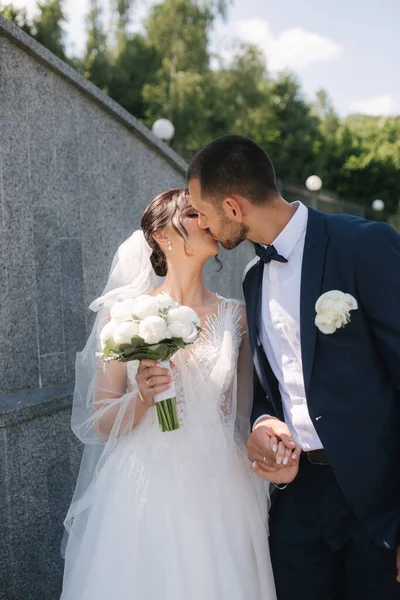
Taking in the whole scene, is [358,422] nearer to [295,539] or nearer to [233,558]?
[295,539]

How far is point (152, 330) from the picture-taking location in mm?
2480

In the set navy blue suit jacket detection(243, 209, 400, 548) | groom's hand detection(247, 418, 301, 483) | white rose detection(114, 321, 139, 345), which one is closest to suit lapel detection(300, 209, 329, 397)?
navy blue suit jacket detection(243, 209, 400, 548)

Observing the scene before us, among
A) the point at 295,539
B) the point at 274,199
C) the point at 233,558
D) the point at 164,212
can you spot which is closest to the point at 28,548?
the point at 233,558

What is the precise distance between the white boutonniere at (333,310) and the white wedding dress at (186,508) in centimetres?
75

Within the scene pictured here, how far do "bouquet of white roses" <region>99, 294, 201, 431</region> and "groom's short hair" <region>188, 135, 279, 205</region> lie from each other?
554 millimetres

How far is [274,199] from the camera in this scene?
2762 mm

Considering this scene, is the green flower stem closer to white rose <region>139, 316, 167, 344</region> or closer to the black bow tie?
white rose <region>139, 316, 167, 344</region>

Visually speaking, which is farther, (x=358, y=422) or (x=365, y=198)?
(x=365, y=198)

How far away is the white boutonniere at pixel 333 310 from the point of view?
2.41 metres

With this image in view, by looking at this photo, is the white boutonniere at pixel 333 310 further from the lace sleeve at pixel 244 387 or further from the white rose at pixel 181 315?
the lace sleeve at pixel 244 387

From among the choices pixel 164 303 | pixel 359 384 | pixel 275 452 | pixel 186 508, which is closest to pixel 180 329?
pixel 164 303

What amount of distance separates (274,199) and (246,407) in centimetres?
109

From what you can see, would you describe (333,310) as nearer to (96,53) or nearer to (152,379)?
(152,379)

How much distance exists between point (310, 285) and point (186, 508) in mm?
1154
